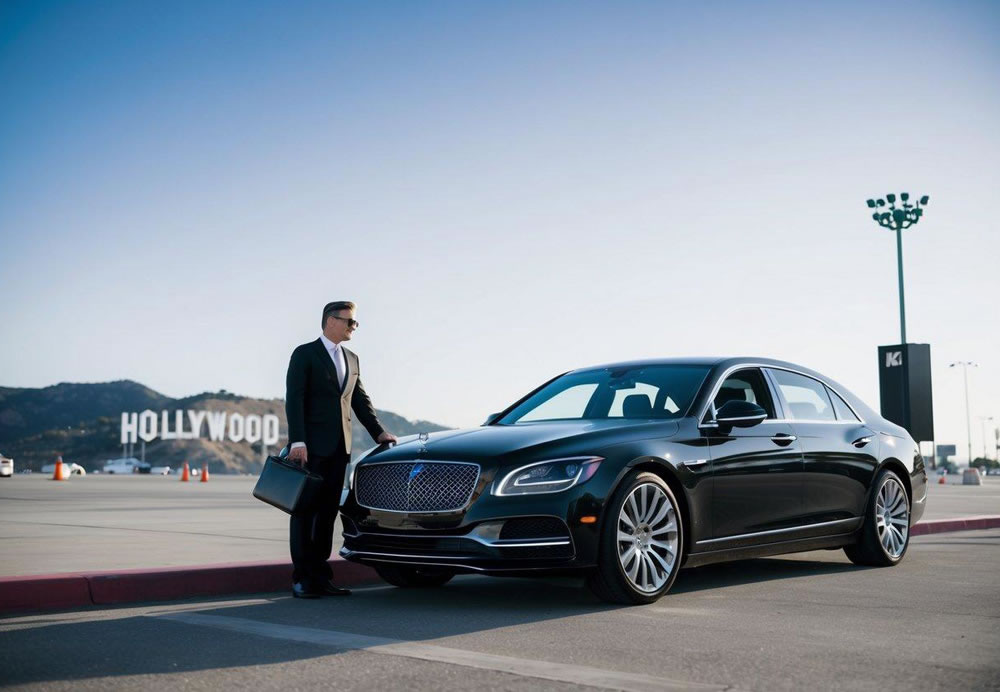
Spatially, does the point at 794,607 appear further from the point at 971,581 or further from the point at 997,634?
the point at 971,581

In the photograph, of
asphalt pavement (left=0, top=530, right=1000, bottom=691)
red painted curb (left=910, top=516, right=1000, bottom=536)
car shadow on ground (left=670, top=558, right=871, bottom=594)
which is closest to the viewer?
asphalt pavement (left=0, top=530, right=1000, bottom=691)

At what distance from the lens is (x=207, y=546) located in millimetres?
10328

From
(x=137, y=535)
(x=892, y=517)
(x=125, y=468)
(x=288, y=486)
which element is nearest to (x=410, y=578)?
(x=288, y=486)

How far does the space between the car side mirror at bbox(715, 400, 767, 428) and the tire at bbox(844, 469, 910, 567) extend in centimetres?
200

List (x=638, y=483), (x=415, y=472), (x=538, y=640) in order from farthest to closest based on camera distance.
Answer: (x=415, y=472), (x=638, y=483), (x=538, y=640)

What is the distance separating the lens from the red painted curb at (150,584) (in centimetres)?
680

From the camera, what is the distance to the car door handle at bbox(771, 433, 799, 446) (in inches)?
321

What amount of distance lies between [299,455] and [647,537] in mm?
2307

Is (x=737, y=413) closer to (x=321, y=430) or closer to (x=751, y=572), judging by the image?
(x=751, y=572)

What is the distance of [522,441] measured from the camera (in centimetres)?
692

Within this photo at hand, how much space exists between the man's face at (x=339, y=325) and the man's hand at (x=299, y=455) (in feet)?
2.80

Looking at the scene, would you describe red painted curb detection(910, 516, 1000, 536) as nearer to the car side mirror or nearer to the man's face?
the car side mirror

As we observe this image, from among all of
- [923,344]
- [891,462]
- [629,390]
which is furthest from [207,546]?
[923,344]

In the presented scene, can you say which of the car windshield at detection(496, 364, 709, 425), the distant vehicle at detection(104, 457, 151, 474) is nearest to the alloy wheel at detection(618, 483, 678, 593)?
the car windshield at detection(496, 364, 709, 425)
